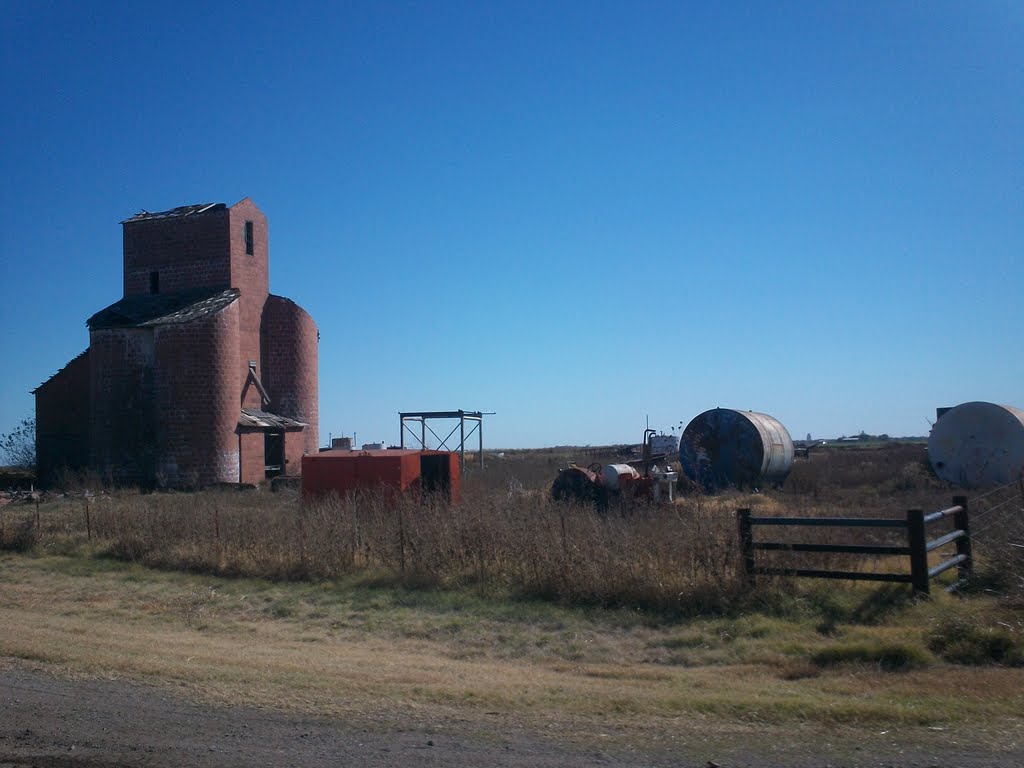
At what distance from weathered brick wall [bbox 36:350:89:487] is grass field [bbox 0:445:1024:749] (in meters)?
23.9

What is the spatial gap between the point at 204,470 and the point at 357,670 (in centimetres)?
2969

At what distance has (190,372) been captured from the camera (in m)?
37.1

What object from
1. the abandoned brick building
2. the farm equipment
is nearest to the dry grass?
the farm equipment

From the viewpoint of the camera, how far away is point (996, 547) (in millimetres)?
12375

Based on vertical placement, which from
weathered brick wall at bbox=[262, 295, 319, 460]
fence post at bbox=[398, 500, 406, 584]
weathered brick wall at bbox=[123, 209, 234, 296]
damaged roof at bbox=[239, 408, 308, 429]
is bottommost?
fence post at bbox=[398, 500, 406, 584]

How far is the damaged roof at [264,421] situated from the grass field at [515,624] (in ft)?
61.4

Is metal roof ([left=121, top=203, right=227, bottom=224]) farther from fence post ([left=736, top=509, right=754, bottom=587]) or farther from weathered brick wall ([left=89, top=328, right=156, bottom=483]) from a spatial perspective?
fence post ([left=736, top=509, right=754, bottom=587])

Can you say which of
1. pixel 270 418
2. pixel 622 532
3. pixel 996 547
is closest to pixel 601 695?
pixel 622 532

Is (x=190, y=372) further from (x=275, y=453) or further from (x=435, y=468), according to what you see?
(x=435, y=468)

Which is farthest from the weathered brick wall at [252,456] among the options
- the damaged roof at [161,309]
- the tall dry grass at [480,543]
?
the tall dry grass at [480,543]

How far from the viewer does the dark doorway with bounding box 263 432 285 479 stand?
1622 inches

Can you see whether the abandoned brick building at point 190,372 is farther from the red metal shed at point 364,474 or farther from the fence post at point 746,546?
the fence post at point 746,546

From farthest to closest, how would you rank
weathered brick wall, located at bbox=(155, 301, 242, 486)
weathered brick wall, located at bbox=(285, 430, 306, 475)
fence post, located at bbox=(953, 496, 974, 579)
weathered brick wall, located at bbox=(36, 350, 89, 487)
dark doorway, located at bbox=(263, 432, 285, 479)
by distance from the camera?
weathered brick wall, located at bbox=(36, 350, 89, 487) < weathered brick wall, located at bbox=(285, 430, 306, 475) < dark doorway, located at bbox=(263, 432, 285, 479) < weathered brick wall, located at bbox=(155, 301, 242, 486) < fence post, located at bbox=(953, 496, 974, 579)

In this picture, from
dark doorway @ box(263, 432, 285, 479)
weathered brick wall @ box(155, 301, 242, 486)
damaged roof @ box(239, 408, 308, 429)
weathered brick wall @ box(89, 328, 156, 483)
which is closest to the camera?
weathered brick wall @ box(155, 301, 242, 486)
